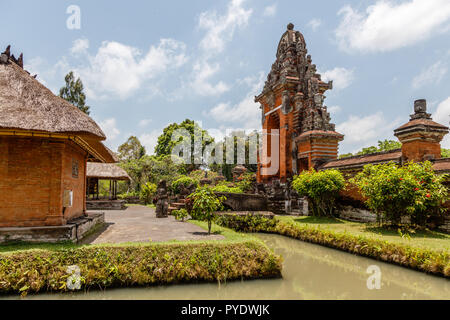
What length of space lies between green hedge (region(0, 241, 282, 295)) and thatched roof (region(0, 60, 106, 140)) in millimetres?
2696

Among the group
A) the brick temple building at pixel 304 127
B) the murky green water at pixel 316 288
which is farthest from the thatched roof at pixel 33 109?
the brick temple building at pixel 304 127

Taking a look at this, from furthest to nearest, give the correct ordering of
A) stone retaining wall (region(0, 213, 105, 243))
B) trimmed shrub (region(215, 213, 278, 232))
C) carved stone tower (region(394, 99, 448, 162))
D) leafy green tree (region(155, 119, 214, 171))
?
1. leafy green tree (region(155, 119, 214, 171))
2. trimmed shrub (region(215, 213, 278, 232))
3. carved stone tower (region(394, 99, 448, 162))
4. stone retaining wall (region(0, 213, 105, 243))

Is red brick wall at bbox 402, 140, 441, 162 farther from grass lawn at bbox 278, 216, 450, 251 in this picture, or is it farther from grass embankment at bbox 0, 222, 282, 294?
grass embankment at bbox 0, 222, 282, 294

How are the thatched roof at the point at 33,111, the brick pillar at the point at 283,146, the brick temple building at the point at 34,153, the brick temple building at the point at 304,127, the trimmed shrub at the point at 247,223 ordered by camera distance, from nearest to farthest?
the thatched roof at the point at 33,111, the brick temple building at the point at 34,153, the brick temple building at the point at 304,127, the trimmed shrub at the point at 247,223, the brick pillar at the point at 283,146

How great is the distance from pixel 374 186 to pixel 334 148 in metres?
6.86

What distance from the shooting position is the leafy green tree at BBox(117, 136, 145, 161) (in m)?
41.3

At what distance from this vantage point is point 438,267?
6.14m

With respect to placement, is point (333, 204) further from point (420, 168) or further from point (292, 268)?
point (292, 268)

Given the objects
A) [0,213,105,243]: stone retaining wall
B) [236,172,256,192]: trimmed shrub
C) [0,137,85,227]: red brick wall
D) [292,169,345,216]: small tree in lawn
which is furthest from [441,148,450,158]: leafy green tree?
[0,137,85,227]: red brick wall

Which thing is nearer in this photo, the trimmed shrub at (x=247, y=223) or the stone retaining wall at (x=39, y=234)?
the stone retaining wall at (x=39, y=234)

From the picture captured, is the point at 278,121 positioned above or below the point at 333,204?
above

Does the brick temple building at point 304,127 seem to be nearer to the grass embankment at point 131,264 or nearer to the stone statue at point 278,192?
the stone statue at point 278,192

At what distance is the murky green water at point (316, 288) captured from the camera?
5.42 meters
